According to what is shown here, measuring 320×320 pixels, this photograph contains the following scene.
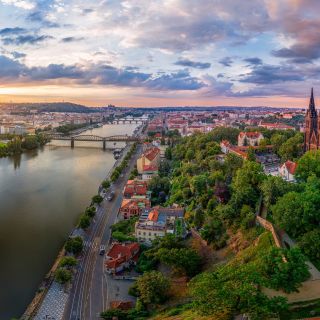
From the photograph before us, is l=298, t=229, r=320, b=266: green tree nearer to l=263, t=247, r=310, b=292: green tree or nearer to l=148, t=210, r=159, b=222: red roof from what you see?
l=263, t=247, r=310, b=292: green tree

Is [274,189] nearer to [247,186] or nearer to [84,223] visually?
[247,186]

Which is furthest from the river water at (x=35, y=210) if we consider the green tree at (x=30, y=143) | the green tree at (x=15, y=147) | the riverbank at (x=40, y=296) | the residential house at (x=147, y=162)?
the green tree at (x=30, y=143)

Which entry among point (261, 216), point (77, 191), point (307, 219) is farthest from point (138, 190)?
point (307, 219)

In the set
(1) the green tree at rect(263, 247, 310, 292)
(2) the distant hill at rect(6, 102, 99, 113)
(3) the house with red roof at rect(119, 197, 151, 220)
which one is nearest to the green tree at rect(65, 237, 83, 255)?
(3) the house with red roof at rect(119, 197, 151, 220)

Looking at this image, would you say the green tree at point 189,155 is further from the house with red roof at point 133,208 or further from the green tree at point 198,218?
the green tree at point 198,218

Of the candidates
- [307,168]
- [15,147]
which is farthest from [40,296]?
[15,147]

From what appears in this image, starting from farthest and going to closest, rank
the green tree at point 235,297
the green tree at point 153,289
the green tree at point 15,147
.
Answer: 1. the green tree at point 15,147
2. the green tree at point 153,289
3. the green tree at point 235,297

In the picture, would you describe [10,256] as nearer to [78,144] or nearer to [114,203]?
[114,203]
